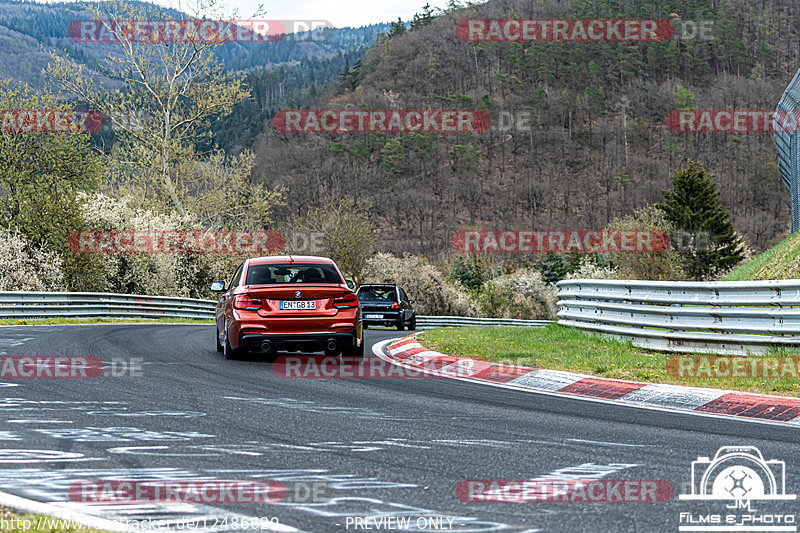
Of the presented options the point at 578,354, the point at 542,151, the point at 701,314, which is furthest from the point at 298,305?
the point at 542,151

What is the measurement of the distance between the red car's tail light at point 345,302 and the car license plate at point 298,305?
0.33 meters

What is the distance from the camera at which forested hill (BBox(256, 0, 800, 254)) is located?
14675 cm

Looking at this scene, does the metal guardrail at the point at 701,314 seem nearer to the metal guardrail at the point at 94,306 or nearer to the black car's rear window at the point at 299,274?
the black car's rear window at the point at 299,274

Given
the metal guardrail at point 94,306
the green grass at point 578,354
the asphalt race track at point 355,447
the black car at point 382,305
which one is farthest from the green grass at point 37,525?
the metal guardrail at point 94,306

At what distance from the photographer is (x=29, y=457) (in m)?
5.48

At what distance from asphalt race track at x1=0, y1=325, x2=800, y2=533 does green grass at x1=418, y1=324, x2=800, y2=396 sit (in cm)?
152

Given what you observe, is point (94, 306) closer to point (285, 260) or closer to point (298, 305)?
point (285, 260)

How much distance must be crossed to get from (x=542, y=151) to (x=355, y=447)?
170906 mm

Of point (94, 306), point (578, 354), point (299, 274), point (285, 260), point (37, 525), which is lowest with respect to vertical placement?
point (94, 306)

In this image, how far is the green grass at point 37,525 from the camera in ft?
12.1

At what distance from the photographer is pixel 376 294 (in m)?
25.4

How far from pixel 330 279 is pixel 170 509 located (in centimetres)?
888

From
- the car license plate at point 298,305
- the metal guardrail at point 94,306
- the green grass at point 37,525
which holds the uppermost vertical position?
the car license plate at point 298,305

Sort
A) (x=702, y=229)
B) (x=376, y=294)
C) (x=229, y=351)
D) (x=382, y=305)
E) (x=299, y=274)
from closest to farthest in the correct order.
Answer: (x=229, y=351)
(x=299, y=274)
(x=382, y=305)
(x=376, y=294)
(x=702, y=229)
